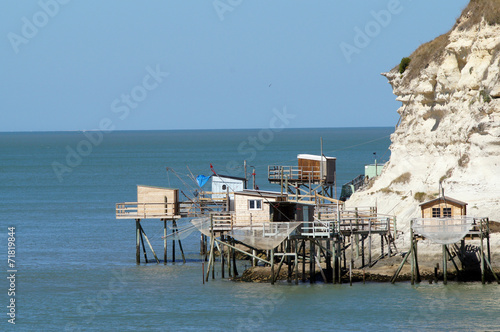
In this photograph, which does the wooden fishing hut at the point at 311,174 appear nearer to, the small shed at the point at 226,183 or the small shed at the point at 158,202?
the small shed at the point at 226,183

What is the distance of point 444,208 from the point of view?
50000mm

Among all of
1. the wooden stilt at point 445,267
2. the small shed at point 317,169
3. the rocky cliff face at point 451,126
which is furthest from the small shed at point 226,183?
the wooden stilt at point 445,267

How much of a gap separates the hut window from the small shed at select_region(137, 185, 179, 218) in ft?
21.1

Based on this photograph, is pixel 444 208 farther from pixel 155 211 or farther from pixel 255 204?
pixel 155 211

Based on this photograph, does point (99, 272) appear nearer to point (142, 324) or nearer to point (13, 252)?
point (13, 252)

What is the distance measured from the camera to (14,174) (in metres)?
156

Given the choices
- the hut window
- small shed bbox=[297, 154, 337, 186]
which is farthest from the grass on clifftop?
the hut window

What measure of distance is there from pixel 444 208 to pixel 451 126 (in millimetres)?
10413

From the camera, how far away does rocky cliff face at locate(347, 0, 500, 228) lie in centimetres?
5484

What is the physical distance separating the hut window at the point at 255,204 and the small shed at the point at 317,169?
55.8 ft

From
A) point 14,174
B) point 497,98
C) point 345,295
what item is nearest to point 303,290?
point 345,295

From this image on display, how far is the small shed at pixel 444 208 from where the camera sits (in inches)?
1955

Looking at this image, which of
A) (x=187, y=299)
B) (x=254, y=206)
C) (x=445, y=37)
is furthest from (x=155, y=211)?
(x=445, y=37)

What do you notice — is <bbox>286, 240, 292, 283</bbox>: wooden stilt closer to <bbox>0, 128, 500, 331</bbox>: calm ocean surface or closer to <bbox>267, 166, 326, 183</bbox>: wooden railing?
<bbox>0, 128, 500, 331</bbox>: calm ocean surface
